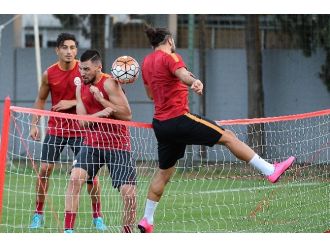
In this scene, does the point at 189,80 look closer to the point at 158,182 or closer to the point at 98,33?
the point at 158,182

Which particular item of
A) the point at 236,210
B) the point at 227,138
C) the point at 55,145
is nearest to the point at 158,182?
the point at 227,138

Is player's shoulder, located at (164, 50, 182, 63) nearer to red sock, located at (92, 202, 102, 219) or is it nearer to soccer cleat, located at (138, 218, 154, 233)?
soccer cleat, located at (138, 218, 154, 233)

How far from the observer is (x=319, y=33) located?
77.7 ft

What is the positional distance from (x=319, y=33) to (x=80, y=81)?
45.5ft

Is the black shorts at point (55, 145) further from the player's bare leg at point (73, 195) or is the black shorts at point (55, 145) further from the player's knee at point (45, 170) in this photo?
the player's bare leg at point (73, 195)

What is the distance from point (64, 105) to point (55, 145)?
0.45 meters

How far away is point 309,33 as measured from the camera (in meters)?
23.9

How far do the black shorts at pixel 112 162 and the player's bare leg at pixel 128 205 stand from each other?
78mm

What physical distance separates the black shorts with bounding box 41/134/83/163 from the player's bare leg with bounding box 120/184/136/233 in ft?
4.89

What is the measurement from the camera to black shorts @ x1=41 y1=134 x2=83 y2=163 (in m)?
11.1

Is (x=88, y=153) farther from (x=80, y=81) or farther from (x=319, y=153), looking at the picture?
(x=319, y=153)

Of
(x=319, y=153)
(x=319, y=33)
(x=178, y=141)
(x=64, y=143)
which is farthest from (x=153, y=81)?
(x=319, y=33)

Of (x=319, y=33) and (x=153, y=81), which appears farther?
(x=319, y=33)

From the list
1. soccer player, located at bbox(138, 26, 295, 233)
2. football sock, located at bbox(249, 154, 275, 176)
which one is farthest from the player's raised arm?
football sock, located at bbox(249, 154, 275, 176)
